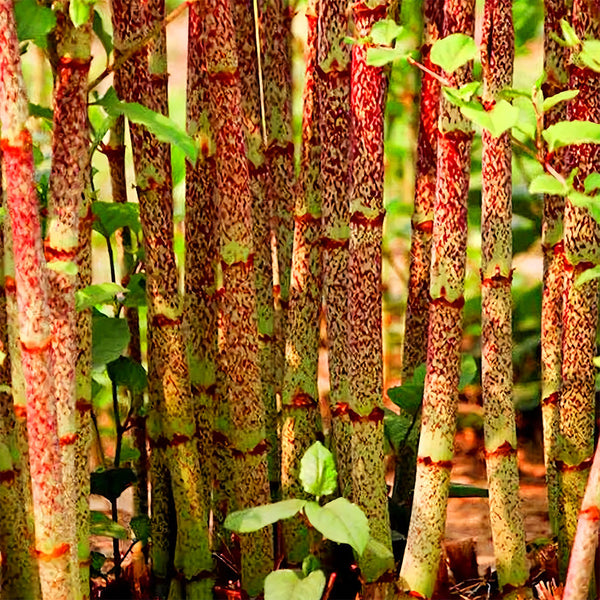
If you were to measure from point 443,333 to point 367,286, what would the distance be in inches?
4.4

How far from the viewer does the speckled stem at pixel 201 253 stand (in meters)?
1.61

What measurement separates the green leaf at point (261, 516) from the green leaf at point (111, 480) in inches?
14.9

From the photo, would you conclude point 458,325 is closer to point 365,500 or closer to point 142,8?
point 365,500

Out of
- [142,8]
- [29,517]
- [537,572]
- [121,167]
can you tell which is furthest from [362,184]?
[537,572]

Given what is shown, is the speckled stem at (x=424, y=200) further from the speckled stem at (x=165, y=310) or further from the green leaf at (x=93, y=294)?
the green leaf at (x=93, y=294)

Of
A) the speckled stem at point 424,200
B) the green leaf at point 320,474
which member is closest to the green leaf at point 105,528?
the green leaf at point 320,474

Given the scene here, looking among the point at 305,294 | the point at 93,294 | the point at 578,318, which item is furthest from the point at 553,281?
the point at 93,294

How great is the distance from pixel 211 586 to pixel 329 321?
1.33 ft

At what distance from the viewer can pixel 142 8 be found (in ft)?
4.83

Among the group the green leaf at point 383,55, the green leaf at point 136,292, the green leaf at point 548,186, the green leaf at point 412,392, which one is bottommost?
the green leaf at point 412,392

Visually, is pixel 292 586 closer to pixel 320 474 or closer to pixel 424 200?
pixel 320 474

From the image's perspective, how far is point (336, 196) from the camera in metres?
1.57

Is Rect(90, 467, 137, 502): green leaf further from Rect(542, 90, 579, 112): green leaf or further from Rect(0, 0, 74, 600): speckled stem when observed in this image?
Rect(542, 90, 579, 112): green leaf

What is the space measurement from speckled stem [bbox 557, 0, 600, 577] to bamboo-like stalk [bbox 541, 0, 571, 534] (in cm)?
4
